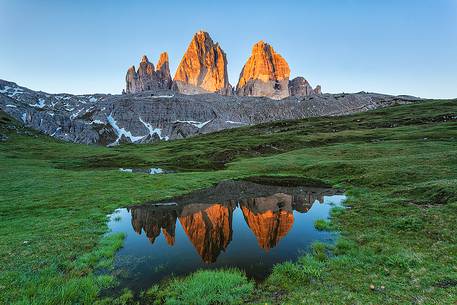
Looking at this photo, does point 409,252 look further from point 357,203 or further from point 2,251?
point 2,251

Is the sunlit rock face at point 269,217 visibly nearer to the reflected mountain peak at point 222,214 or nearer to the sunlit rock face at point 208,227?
the reflected mountain peak at point 222,214

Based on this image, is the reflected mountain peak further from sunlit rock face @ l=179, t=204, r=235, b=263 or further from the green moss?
the green moss

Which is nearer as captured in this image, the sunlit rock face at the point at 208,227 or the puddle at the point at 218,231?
the puddle at the point at 218,231

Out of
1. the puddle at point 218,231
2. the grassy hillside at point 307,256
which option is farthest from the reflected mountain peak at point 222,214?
the grassy hillside at point 307,256

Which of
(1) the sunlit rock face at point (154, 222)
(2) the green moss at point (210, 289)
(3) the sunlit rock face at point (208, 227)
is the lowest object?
(1) the sunlit rock face at point (154, 222)

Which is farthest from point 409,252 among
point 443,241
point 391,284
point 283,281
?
point 283,281

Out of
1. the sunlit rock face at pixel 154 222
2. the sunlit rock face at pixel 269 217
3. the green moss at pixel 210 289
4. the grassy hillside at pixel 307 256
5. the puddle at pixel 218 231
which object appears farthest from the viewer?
the sunlit rock face at pixel 154 222

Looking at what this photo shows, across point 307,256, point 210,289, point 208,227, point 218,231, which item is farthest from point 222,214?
point 210,289

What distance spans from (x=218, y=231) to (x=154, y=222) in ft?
24.8

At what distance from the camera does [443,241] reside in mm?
17688

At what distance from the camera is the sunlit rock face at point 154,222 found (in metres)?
25.6

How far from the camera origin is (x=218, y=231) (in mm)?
25812

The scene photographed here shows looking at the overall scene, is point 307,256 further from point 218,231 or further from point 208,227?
point 208,227

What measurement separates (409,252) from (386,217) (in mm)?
8305
